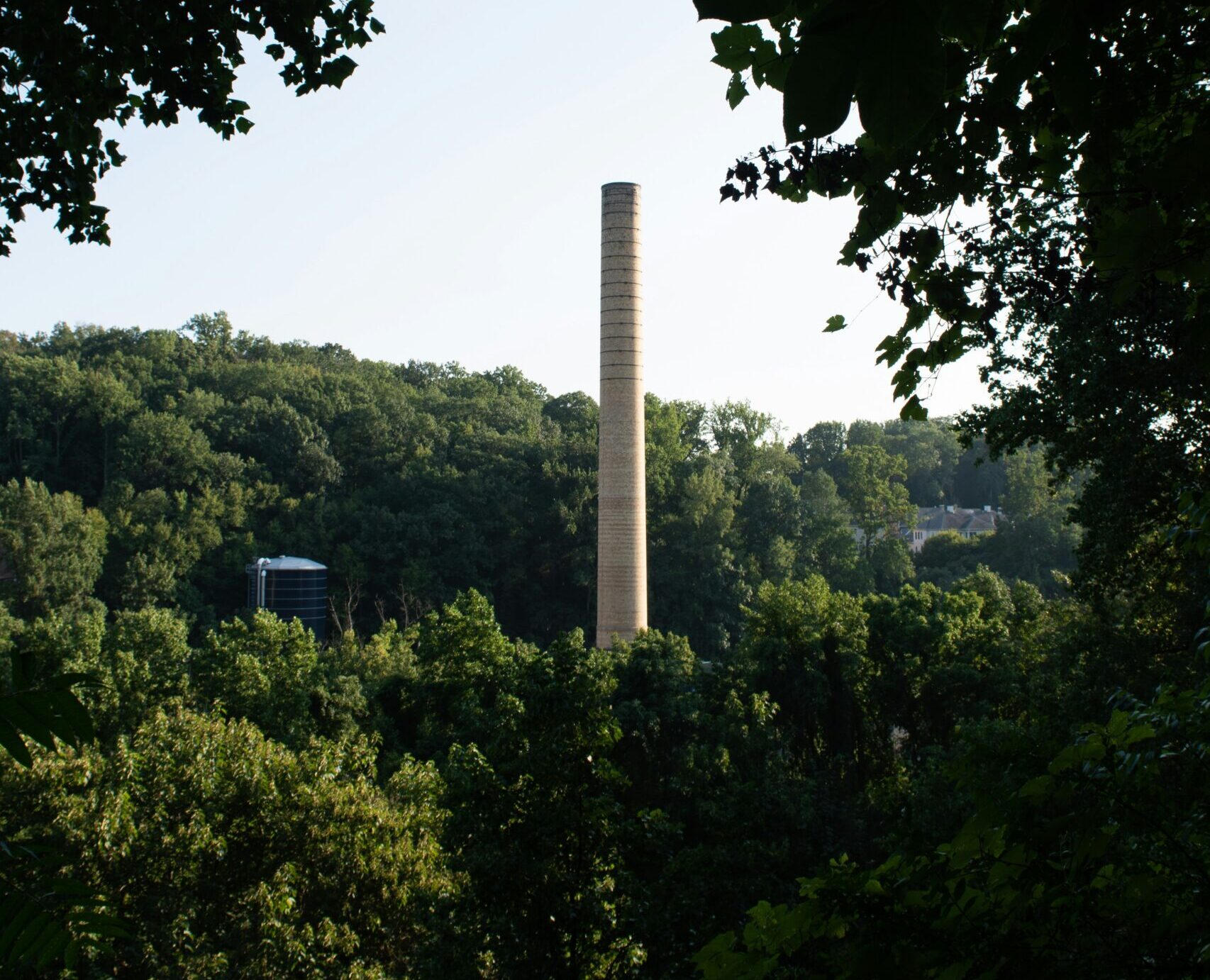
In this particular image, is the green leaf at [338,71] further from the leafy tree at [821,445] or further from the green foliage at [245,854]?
the leafy tree at [821,445]

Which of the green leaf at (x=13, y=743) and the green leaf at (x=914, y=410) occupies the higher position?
the green leaf at (x=914, y=410)

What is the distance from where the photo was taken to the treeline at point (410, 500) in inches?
1550

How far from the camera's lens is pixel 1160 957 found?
7.82 feet

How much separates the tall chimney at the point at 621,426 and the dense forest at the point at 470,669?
3700 mm

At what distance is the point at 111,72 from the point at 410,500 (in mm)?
37930

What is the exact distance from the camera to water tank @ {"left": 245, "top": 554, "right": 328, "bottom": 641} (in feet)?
120

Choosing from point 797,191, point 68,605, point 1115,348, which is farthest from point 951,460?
point 797,191

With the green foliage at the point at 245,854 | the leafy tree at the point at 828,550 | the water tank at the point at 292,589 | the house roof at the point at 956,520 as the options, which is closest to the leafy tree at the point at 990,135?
the green foliage at the point at 245,854

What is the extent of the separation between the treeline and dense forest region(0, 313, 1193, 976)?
0.49ft

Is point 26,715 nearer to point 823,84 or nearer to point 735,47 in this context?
point 823,84

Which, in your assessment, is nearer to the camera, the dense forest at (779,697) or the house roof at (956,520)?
the dense forest at (779,697)

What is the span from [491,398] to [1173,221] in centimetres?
5240

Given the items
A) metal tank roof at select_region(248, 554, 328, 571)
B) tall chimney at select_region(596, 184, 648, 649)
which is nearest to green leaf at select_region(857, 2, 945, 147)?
tall chimney at select_region(596, 184, 648, 649)

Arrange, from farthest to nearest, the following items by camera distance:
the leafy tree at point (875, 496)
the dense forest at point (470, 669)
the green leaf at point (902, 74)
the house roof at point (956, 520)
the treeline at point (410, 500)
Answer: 1. the house roof at point (956, 520)
2. the leafy tree at point (875, 496)
3. the treeline at point (410, 500)
4. the dense forest at point (470, 669)
5. the green leaf at point (902, 74)
